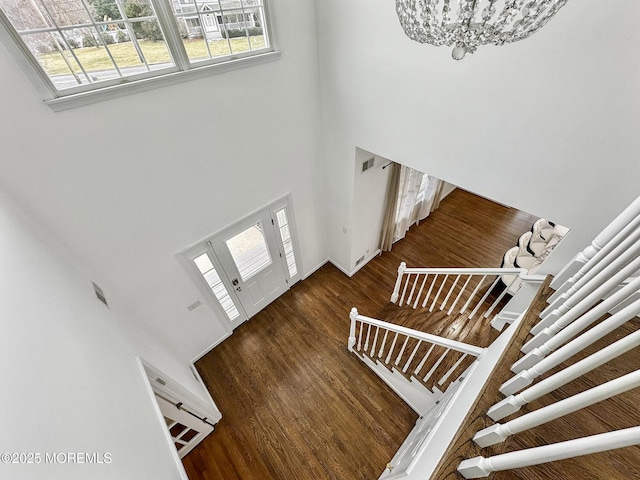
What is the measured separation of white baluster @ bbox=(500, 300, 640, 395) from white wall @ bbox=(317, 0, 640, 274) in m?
1.50

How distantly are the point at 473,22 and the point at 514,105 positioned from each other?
126 cm

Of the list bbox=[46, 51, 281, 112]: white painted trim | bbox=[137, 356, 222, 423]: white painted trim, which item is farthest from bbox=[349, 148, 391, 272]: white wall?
bbox=[137, 356, 222, 423]: white painted trim

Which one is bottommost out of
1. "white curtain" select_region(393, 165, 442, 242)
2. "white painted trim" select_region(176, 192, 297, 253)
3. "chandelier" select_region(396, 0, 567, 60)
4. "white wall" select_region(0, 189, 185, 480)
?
"white curtain" select_region(393, 165, 442, 242)

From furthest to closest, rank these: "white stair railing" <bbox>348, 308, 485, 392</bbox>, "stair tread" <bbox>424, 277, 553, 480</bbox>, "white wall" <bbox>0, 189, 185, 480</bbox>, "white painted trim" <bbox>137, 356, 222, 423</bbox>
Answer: "white stair railing" <bbox>348, 308, 485, 392</bbox>, "white painted trim" <bbox>137, 356, 222, 423</bbox>, "stair tread" <bbox>424, 277, 553, 480</bbox>, "white wall" <bbox>0, 189, 185, 480</bbox>

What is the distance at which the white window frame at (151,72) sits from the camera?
1.55m

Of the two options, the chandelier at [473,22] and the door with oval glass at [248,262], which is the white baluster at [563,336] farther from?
the door with oval glass at [248,262]

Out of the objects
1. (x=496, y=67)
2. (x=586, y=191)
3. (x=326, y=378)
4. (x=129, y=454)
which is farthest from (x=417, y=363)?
(x=496, y=67)

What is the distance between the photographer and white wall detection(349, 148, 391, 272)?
3.62m

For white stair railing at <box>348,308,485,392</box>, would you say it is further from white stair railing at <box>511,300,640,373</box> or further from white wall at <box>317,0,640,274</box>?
white wall at <box>317,0,640,274</box>

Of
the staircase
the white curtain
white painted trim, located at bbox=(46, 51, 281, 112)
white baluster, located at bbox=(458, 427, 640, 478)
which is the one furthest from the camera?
the white curtain

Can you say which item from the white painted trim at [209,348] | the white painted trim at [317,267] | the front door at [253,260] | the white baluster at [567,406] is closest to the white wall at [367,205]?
the white painted trim at [317,267]

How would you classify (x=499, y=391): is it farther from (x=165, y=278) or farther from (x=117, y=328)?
(x=165, y=278)

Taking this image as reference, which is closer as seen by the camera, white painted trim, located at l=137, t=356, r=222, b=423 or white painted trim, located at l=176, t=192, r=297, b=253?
white painted trim, located at l=137, t=356, r=222, b=423

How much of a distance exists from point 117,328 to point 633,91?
3.56 meters
